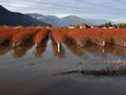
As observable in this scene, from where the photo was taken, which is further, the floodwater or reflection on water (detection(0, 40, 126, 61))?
reflection on water (detection(0, 40, 126, 61))

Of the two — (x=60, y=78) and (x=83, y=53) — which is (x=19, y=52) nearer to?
(x=83, y=53)

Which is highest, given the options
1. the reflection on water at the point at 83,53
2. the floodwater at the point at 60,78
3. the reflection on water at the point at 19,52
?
the floodwater at the point at 60,78

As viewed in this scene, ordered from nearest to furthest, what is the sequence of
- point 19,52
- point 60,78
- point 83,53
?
point 60,78, point 19,52, point 83,53

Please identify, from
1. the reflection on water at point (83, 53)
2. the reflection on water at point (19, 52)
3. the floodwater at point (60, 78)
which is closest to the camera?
the floodwater at point (60, 78)

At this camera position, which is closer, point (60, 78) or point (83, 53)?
point (60, 78)

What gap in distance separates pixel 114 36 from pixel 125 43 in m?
9.01

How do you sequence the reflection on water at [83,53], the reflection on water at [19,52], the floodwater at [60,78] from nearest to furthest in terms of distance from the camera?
the floodwater at [60,78], the reflection on water at [83,53], the reflection on water at [19,52]

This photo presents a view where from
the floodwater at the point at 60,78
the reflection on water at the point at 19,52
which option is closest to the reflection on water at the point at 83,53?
the reflection on water at the point at 19,52

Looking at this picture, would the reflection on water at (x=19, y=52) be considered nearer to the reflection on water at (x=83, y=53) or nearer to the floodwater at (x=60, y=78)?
the reflection on water at (x=83, y=53)

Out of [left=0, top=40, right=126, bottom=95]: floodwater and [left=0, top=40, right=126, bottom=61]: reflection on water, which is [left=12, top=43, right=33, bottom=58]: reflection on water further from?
[left=0, top=40, right=126, bottom=95]: floodwater

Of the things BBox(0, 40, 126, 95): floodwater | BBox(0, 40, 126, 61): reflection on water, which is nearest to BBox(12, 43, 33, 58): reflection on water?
BBox(0, 40, 126, 61): reflection on water

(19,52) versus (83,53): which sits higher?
(19,52)

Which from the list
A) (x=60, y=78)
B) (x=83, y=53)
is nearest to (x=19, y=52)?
A: (x=83, y=53)

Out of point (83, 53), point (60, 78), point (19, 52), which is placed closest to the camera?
point (60, 78)
